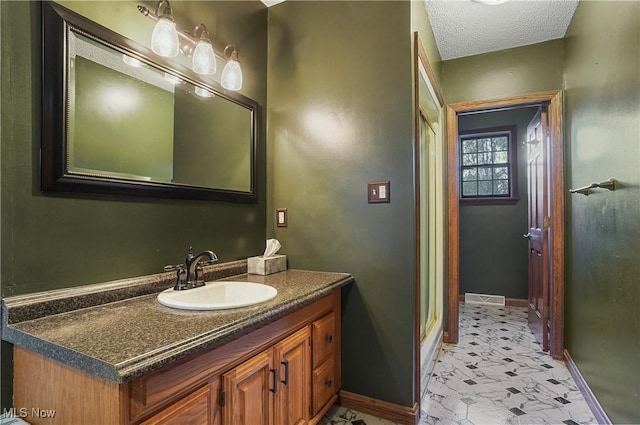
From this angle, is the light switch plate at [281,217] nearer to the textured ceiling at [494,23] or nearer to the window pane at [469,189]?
the textured ceiling at [494,23]

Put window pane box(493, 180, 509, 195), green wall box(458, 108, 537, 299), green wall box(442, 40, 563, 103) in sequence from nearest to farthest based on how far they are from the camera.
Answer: green wall box(442, 40, 563, 103) < green wall box(458, 108, 537, 299) < window pane box(493, 180, 509, 195)

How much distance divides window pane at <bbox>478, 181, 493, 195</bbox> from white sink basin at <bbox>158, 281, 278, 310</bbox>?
362 centimetres

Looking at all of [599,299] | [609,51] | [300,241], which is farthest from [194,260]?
[609,51]

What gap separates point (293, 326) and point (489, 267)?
3.49 m

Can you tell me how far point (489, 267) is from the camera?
13.3ft

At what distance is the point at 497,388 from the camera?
208cm

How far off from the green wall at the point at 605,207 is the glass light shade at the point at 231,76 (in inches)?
70.5

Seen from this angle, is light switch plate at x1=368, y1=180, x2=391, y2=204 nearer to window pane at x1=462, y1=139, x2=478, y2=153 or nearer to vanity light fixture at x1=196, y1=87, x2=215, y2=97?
vanity light fixture at x1=196, y1=87, x2=215, y2=97

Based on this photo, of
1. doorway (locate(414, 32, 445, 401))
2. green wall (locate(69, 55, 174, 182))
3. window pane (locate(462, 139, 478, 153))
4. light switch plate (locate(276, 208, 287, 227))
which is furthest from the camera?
window pane (locate(462, 139, 478, 153))

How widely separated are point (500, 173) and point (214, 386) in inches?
164

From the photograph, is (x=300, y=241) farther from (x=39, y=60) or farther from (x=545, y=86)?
(x=545, y=86)

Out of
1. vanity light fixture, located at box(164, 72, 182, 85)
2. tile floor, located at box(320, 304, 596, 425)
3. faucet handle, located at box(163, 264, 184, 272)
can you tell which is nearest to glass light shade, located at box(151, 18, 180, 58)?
vanity light fixture, located at box(164, 72, 182, 85)

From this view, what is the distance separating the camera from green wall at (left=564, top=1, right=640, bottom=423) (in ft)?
4.65

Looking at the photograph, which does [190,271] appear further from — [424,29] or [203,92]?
[424,29]
